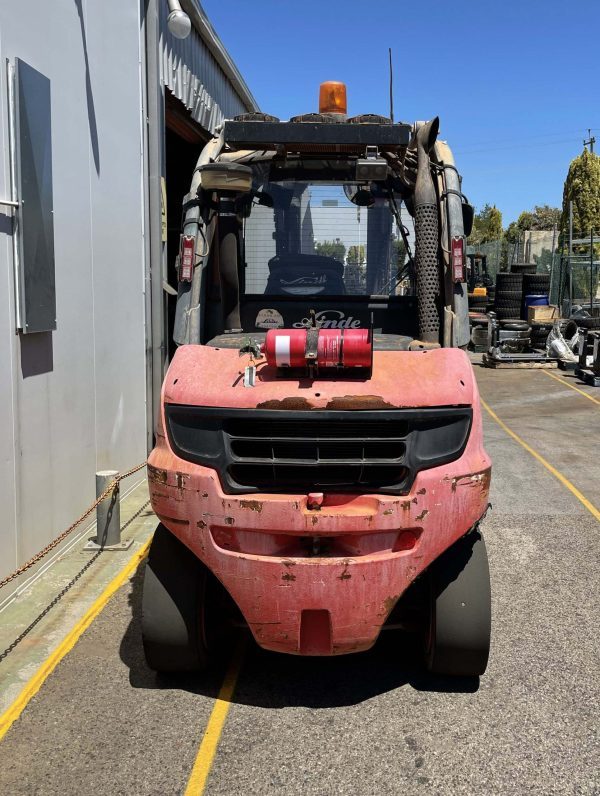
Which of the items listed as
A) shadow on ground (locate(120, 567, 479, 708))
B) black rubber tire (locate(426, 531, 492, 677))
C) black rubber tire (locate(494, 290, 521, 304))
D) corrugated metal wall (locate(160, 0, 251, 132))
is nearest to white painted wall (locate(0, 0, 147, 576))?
shadow on ground (locate(120, 567, 479, 708))

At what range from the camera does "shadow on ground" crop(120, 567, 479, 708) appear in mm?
4211

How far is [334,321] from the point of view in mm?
5273

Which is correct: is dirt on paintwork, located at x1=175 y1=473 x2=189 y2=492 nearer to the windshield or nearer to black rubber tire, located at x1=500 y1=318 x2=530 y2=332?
the windshield

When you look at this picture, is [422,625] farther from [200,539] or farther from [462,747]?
[200,539]

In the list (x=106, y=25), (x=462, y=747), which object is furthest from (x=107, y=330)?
(x=462, y=747)

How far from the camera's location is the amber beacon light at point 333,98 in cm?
552

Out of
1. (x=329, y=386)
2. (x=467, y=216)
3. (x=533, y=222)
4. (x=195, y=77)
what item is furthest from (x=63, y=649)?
(x=533, y=222)

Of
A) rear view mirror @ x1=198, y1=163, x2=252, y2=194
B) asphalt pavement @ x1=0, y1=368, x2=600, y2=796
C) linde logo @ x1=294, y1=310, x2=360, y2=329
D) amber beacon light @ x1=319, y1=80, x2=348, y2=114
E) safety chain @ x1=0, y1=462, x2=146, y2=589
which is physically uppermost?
amber beacon light @ x1=319, y1=80, x2=348, y2=114

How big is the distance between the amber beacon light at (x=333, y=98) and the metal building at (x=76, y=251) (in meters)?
2.10

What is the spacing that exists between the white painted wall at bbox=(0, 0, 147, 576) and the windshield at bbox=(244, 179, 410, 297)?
5.68 ft

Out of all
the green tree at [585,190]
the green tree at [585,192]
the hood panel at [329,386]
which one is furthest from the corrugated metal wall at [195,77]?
the green tree at [585,190]

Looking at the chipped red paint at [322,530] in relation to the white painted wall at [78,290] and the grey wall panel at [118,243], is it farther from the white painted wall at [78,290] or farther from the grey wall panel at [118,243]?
the grey wall panel at [118,243]

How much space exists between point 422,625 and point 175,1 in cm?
742

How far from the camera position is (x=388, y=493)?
3.79m
